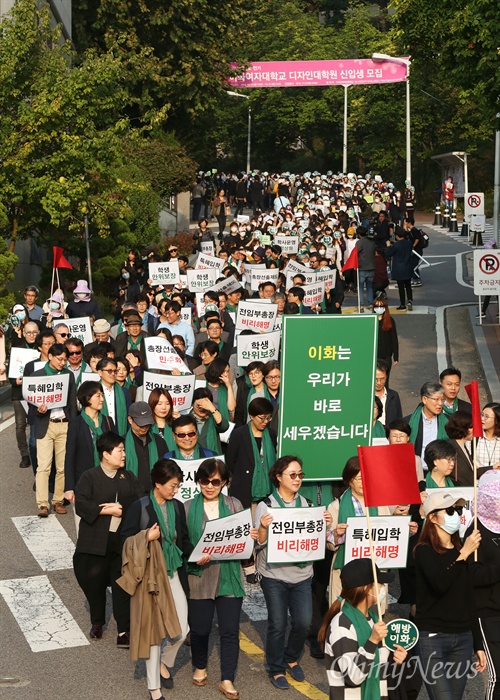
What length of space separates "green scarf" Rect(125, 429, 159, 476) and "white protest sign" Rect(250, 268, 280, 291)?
12.7 meters

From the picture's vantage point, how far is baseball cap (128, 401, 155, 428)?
10.1m

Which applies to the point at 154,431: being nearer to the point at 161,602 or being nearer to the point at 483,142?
the point at 161,602

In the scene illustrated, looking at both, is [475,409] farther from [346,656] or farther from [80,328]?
[80,328]

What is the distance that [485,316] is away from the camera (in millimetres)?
25828

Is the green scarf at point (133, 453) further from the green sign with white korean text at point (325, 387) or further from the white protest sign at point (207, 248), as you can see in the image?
the white protest sign at point (207, 248)

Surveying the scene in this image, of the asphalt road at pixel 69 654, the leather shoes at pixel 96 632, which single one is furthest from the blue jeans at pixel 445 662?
the leather shoes at pixel 96 632

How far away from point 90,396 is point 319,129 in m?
67.7

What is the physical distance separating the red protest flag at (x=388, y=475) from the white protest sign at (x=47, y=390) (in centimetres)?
629

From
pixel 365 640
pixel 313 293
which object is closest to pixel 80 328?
pixel 313 293

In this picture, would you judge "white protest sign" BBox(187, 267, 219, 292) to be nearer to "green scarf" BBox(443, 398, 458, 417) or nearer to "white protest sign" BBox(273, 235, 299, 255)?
"white protest sign" BBox(273, 235, 299, 255)

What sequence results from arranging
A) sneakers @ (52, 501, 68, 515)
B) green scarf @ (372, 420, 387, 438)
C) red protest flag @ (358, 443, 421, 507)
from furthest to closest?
sneakers @ (52, 501, 68, 515) → green scarf @ (372, 420, 387, 438) → red protest flag @ (358, 443, 421, 507)

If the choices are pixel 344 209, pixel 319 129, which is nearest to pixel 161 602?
pixel 344 209

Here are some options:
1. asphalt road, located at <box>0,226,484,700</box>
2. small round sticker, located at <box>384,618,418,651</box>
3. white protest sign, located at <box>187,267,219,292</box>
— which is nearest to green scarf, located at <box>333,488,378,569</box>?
asphalt road, located at <box>0,226,484,700</box>

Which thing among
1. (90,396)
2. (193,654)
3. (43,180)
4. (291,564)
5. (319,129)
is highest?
(319,129)
